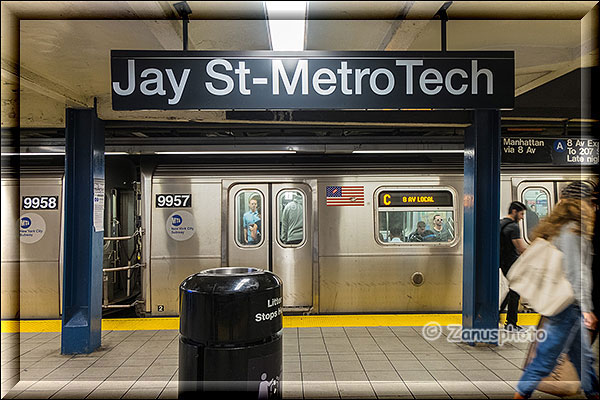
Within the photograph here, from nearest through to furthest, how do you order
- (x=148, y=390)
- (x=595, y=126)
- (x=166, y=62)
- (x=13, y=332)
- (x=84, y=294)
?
1. (x=166, y=62)
2. (x=148, y=390)
3. (x=84, y=294)
4. (x=13, y=332)
5. (x=595, y=126)

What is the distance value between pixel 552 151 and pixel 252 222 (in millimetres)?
3900

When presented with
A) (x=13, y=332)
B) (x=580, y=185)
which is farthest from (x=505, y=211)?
(x=13, y=332)

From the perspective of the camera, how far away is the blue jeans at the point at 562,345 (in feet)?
9.96

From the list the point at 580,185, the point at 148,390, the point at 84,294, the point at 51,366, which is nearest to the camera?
the point at 580,185

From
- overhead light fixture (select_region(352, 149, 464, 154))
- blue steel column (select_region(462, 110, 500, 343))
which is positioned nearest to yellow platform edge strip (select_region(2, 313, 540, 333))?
blue steel column (select_region(462, 110, 500, 343))

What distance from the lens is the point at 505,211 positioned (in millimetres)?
6070

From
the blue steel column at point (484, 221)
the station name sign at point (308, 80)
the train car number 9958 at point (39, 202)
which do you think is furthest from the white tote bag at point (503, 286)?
the train car number 9958 at point (39, 202)

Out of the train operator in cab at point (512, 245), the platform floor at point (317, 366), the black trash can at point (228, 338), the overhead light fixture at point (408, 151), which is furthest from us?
the overhead light fixture at point (408, 151)

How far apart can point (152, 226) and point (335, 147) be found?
111 inches

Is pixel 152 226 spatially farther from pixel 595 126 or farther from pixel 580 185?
pixel 595 126

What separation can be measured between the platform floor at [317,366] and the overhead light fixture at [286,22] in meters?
2.90

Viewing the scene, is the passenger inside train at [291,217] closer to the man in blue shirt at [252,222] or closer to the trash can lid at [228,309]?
the man in blue shirt at [252,222]

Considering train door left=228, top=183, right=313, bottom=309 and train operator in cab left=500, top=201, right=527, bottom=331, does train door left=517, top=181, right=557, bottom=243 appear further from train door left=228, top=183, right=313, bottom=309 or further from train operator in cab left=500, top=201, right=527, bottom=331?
train door left=228, top=183, right=313, bottom=309

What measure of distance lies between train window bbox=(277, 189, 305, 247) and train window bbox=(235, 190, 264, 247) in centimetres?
28
